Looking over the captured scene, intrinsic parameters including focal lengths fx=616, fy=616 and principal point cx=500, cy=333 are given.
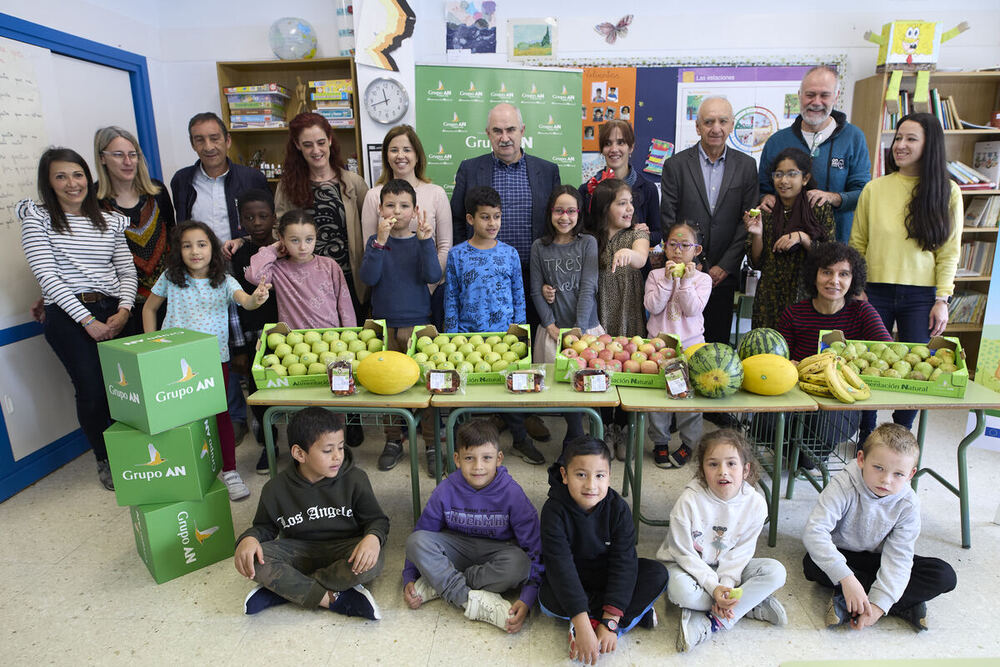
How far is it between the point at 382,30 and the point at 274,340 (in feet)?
9.93

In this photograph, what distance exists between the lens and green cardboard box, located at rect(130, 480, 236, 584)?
2.45 metres

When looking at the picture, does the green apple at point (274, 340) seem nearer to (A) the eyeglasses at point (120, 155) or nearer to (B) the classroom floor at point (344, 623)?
(B) the classroom floor at point (344, 623)

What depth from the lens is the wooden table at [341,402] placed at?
2.52 meters

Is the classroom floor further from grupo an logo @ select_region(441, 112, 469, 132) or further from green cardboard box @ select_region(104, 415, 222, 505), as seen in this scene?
grupo an logo @ select_region(441, 112, 469, 132)

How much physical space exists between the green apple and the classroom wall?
8.40ft

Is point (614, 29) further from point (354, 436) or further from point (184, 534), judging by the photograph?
point (184, 534)

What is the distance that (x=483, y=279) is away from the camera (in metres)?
3.22

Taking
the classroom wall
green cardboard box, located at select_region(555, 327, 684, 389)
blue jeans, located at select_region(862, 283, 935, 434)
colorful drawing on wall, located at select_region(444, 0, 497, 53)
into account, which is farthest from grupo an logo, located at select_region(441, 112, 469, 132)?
blue jeans, located at select_region(862, 283, 935, 434)

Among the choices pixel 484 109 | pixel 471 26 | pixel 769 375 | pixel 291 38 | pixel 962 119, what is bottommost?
pixel 769 375

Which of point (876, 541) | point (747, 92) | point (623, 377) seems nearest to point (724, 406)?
point (623, 377)

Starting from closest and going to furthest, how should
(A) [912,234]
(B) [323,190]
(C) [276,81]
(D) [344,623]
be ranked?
(D) [344,623] → (A) [912,234] → (B) [323,190] → (C) [276,81]

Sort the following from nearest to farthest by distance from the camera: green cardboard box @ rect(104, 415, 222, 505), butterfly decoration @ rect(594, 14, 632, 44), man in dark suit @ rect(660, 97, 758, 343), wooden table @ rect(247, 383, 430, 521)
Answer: green cardboard box @ rect(104, 415, 222, 505), wooden table @ rect(247, 383, 430, 521), man in dark suit @ rect(660, 97, 758, 343), butterfly decoration @ rect(594, 14, 632, 44)

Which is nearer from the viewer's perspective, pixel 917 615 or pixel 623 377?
pixel 917 615

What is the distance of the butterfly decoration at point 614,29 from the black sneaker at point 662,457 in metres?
3.37
